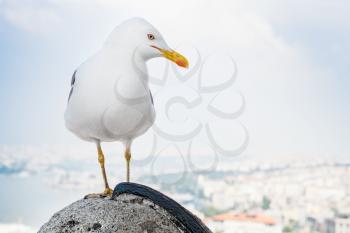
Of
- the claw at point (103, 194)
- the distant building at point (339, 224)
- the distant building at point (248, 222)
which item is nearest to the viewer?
the claw at point (103, 194)

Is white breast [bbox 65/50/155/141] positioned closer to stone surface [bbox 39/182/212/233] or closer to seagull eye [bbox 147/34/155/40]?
seagull eye [bbox 147/34/155/40]

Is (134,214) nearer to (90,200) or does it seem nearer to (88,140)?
(90,200)

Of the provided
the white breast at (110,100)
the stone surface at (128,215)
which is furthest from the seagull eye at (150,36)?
the stone surface at (128,215)

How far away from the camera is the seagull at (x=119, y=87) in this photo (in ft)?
9.45

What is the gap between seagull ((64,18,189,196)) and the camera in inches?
113

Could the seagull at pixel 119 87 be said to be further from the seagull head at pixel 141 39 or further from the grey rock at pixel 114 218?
the grey rock at pixel 114 218

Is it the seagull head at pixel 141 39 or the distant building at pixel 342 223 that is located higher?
the seagull head at pixel 141 39

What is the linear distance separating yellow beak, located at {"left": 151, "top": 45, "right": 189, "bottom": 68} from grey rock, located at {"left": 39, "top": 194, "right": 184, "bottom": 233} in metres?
0.79

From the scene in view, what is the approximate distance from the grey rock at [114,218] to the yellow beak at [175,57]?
0.79 metres

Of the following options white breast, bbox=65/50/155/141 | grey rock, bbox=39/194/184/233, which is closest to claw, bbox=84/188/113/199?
grey rock, bbox=39/194/184/233

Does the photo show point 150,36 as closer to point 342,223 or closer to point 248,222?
point 248,222

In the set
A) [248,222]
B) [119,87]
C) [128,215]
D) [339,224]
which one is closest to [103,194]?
[128,215]

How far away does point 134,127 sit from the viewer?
9.68 ft

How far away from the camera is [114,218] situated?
2475 millimetres
